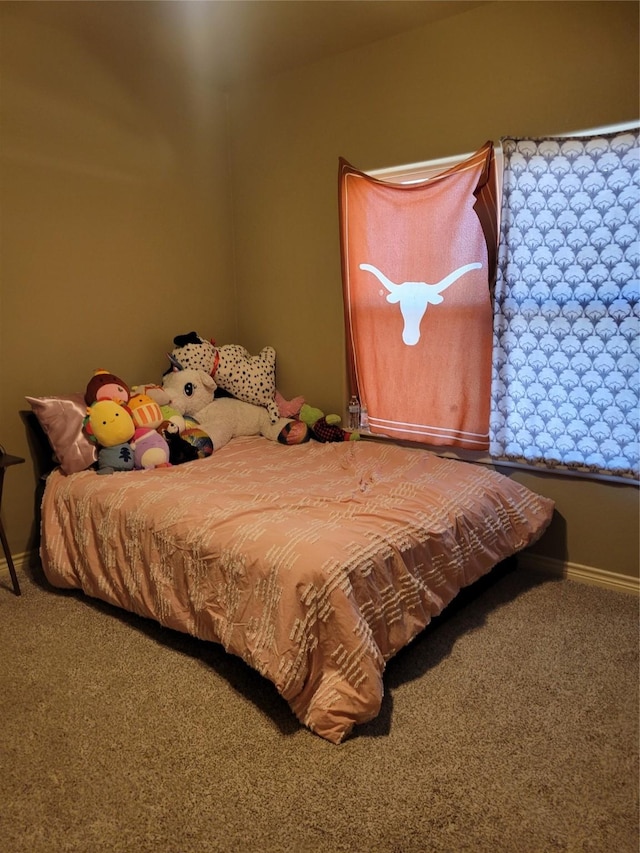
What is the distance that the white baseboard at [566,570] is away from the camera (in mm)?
2658

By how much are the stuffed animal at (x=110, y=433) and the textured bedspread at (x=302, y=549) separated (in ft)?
0.32

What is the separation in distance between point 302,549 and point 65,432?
57.0 inches

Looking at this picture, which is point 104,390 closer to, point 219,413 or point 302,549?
point 219,413

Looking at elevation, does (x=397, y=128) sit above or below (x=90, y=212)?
above

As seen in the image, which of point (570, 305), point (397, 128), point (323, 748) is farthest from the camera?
point (397, 128)

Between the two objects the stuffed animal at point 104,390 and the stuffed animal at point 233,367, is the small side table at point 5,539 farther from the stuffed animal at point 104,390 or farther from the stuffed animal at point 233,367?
the stuffed animal at point 233,367

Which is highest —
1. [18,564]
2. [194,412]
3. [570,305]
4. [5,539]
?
[570,305]

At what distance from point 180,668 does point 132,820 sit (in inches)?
25.5

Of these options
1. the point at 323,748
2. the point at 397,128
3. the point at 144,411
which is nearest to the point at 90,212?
the point at 144,411

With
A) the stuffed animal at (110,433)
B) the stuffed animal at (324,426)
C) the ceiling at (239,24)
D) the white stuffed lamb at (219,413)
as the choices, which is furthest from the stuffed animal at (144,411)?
the ceiling at (239,24)

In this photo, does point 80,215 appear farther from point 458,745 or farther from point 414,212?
point 458,745

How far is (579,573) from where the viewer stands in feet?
9.11

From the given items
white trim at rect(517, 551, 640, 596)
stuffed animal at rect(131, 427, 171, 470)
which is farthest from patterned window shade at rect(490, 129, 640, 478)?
stuffed animal at rect(131, 427, 171, 470)

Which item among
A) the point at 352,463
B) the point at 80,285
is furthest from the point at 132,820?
the point at 80,285
